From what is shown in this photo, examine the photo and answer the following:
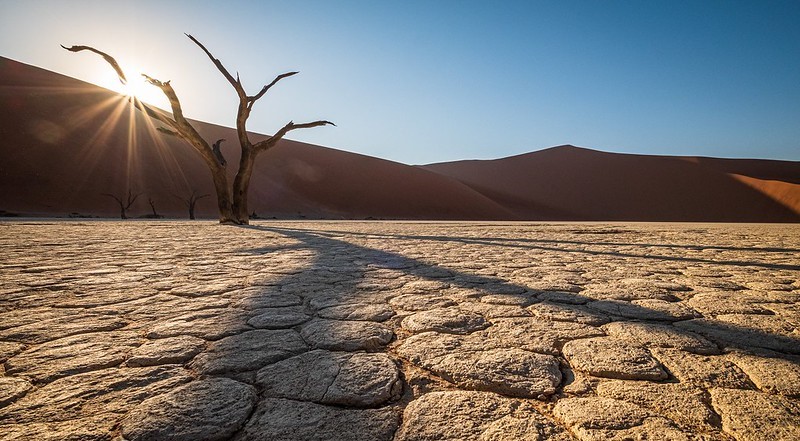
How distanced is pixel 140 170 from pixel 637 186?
152 feet

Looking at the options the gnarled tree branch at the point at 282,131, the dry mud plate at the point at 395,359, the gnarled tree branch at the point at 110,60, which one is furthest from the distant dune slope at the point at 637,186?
the dry mud plate at the point at 395,359

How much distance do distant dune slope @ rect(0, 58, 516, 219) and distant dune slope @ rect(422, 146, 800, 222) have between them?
928 centimetres

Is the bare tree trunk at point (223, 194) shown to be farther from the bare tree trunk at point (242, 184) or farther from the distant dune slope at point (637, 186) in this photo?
the distant dune slope at point (637, 186)

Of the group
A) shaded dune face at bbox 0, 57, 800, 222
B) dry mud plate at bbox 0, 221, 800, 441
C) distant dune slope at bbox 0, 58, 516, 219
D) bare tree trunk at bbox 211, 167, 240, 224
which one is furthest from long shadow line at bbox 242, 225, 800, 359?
distant dune slope at bbox 0, 58, 516, 219

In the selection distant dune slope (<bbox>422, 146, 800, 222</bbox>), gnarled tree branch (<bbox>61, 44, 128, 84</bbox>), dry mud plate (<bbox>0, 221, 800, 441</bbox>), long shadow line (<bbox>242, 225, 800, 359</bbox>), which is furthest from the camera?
distant dune slope (<bbox>422, 146, 800, 222</bbox>)

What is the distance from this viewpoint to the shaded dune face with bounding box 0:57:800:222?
2084 centimetres

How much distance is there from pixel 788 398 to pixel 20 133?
31.4 m

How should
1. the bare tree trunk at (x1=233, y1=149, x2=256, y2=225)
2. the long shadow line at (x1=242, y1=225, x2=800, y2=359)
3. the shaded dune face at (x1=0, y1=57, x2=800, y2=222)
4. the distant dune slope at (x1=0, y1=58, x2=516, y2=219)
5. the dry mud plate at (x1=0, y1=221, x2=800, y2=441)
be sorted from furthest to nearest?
the shaded dune face at (x1=0, y1=57, x2=800, y2=222), the distant dune slope at (x1=0, y1=58, x2=516, y2=219), the bare tree trunk at (x1=233, y1=149, x2=256, y2=225), the long shadow line at (x1=242, y1=225, x2=800, y2=359), the dry mud plate at (x1=0, y1=221, x2=800, y2=441)

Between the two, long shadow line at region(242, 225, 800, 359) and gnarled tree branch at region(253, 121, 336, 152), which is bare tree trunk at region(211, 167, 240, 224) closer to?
gnarled tree branch at region(253, 121, 336, 152)

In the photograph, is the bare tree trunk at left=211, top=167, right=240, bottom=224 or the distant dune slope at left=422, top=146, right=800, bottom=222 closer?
the bare tree trunk at left=211, top=167, right=240, bottom=224

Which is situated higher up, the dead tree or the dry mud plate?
the dead tree

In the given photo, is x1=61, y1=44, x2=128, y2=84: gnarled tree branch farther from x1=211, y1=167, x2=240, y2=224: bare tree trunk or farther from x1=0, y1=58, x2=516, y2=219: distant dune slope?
x1=0, y1=58, x2=516, y2=219: distant dune slope

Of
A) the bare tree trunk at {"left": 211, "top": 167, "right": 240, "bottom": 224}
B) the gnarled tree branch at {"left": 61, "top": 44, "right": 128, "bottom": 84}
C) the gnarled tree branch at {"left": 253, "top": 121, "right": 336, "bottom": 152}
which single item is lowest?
the bare tree trunk at {"left": 211, "top": 167, "right": 240, "bottom": 224}

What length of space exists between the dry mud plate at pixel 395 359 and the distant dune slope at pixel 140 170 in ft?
76.5
